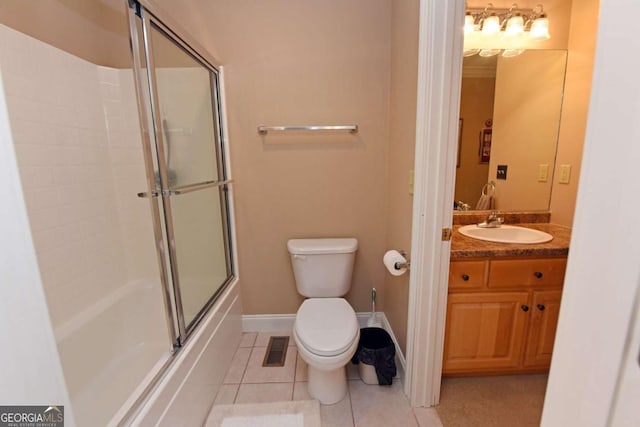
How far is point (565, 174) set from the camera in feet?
5.86

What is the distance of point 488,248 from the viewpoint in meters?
1.42

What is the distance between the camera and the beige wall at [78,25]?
1339mm

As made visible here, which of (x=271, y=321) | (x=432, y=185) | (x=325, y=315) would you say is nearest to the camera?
(x=432, y=185)

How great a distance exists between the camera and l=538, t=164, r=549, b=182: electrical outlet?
1859 mm

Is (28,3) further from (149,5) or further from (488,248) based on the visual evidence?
(488,248)

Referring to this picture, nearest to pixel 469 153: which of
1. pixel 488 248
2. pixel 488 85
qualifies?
pixel 488 85

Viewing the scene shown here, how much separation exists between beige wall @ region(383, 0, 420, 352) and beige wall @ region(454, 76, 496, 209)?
478 mm

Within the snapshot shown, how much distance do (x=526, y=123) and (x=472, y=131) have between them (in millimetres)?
370

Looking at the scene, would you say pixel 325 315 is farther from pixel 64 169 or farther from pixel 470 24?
pixel 470 24

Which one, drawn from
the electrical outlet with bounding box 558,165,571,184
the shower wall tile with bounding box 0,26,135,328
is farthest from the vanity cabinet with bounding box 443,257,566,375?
the shower wall tile with bounding box 0,26,135,328

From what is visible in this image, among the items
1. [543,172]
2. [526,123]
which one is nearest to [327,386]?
[543,172]

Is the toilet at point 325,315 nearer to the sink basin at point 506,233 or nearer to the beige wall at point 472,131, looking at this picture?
the sink basin at point 506,233

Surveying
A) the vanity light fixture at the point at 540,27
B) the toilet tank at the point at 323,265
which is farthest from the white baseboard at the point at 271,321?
the vanity light fixture at the point at 540,27

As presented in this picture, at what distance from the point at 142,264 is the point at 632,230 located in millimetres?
2248
